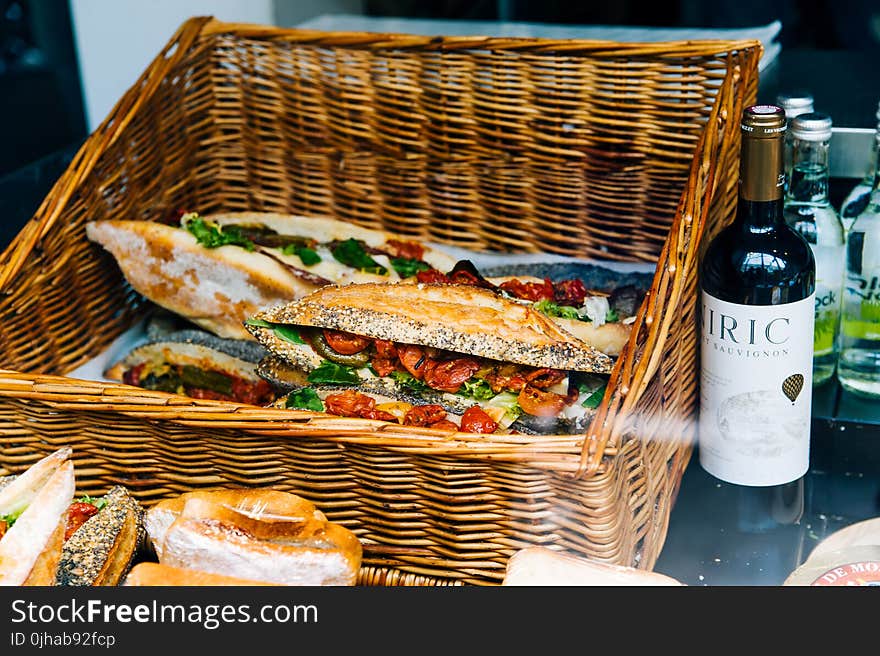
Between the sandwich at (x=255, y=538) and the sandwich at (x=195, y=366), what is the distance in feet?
1.73

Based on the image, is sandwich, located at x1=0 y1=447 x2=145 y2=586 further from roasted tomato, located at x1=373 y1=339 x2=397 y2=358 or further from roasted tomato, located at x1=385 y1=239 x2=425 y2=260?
roasted tomato, located at x1=385 y1=239 x2=425 y2=260

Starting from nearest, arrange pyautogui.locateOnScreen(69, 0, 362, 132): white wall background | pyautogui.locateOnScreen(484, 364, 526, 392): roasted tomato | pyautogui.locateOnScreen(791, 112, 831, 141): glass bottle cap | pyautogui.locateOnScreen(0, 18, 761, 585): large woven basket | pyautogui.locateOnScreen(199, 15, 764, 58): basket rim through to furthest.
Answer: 1. pyautogui.locateOnScreen(0, 18, 761, 585): large woven basket
2. pyautogui.locateOnScreen(791, 112, 831, 141): glass bottle cap
3. pyautogui.locateOnScreen(484, 364, 526, 392): roasted tomato
4. pyautogui.locateOnScreen(199, 15, 764, 58): basket rim
5. pyautogui.locateOnScreen(69, 0, 362, 132): white wall background

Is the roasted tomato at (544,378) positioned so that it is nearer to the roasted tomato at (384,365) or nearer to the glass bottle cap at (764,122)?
the roasted tomato at (384,365)

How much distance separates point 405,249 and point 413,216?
6.2 inches

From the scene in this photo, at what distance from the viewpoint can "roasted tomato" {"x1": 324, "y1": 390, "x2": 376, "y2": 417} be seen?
1.34 metres

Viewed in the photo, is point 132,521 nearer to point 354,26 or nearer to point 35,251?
point 35,251

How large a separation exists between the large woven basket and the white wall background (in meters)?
0.40

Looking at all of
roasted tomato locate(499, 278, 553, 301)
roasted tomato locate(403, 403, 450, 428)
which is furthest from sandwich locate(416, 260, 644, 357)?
roasted tomato locate(403, 403, 450, 428)

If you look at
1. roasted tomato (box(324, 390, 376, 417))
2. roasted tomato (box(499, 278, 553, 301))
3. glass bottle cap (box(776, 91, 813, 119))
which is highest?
glass bottle cap (box(776, 91, 813, 119))

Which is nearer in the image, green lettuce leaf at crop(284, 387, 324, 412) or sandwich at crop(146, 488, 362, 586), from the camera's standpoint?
sandwich at crop(146, 488, 362, 586)

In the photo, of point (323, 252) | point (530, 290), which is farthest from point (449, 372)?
point (323, 252)

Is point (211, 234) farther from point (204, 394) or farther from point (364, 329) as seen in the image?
point (364, 329)
